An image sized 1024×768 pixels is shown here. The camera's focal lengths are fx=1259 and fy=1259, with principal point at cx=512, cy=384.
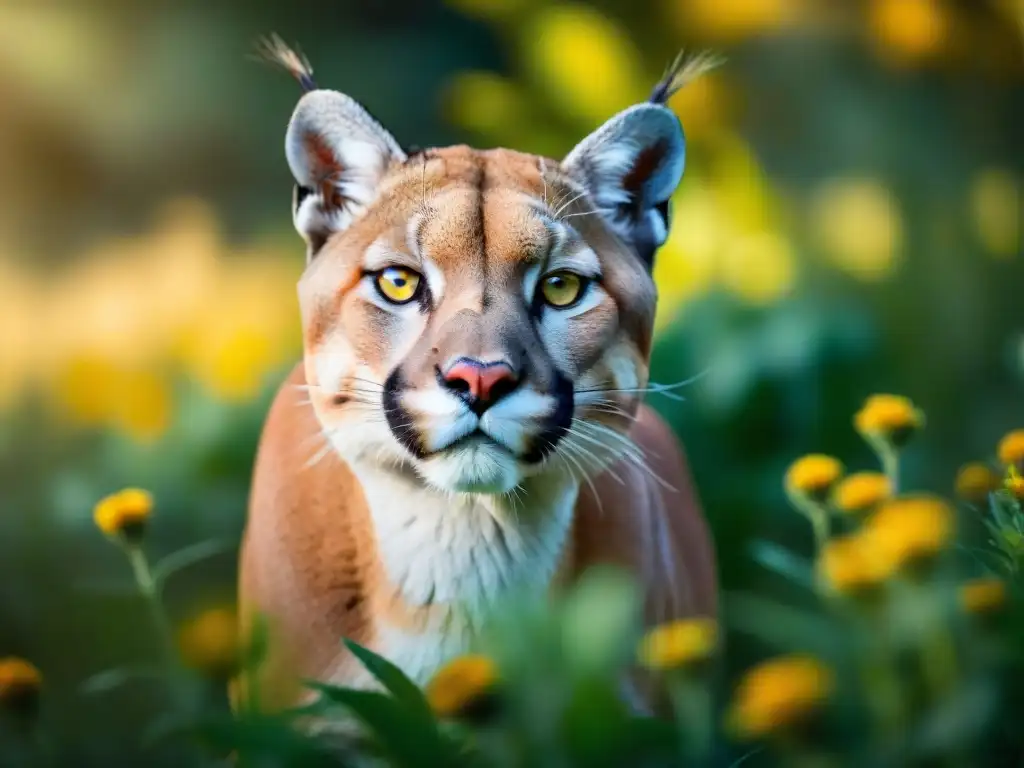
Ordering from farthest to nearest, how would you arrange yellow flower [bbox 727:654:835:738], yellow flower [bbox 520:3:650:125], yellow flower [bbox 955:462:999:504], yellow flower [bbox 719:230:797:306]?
yellow flower [bbox 719:230:797:306] → yellow flower [bbox 520:3:650:125] → yellow flower [bbox 955:462:999:504] → yellow flower [bbox 727:654:835:738]

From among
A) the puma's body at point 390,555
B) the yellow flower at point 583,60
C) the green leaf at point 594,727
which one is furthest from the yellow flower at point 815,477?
the yellow flower at point 583,60

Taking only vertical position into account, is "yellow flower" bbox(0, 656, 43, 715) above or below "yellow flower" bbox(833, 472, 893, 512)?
below

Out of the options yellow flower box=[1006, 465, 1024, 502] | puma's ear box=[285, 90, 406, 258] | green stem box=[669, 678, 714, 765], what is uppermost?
puma's ear box=[285, 90, 406, 258]

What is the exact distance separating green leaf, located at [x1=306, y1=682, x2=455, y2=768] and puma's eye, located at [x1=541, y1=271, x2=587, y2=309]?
763 millimetres

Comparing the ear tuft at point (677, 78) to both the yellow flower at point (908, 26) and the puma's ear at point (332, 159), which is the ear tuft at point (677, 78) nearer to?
the puma's ear at point (332, 159)

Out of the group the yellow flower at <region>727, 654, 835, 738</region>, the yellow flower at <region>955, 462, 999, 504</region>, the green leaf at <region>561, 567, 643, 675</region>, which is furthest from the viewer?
the yellow flower at <region>955, 462, 999, 504</region>

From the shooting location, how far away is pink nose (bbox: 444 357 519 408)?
1.87m

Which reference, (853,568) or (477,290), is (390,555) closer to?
(477,290)

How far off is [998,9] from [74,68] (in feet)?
6.93

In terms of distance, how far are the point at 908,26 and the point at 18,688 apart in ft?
7.75

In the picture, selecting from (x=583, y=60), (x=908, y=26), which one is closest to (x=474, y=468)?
(x=583, y=60)

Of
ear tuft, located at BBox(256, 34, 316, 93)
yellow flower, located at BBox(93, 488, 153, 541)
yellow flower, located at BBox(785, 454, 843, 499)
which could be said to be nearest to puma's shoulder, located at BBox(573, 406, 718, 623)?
yellow flower, located at BBox(785, 454, 843, 499)

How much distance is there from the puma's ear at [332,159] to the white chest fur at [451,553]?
1.49 feet

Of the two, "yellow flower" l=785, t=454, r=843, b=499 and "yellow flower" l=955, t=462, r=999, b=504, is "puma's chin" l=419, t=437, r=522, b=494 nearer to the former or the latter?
"yellow flower" l=785, t=454, r=843, b=499
